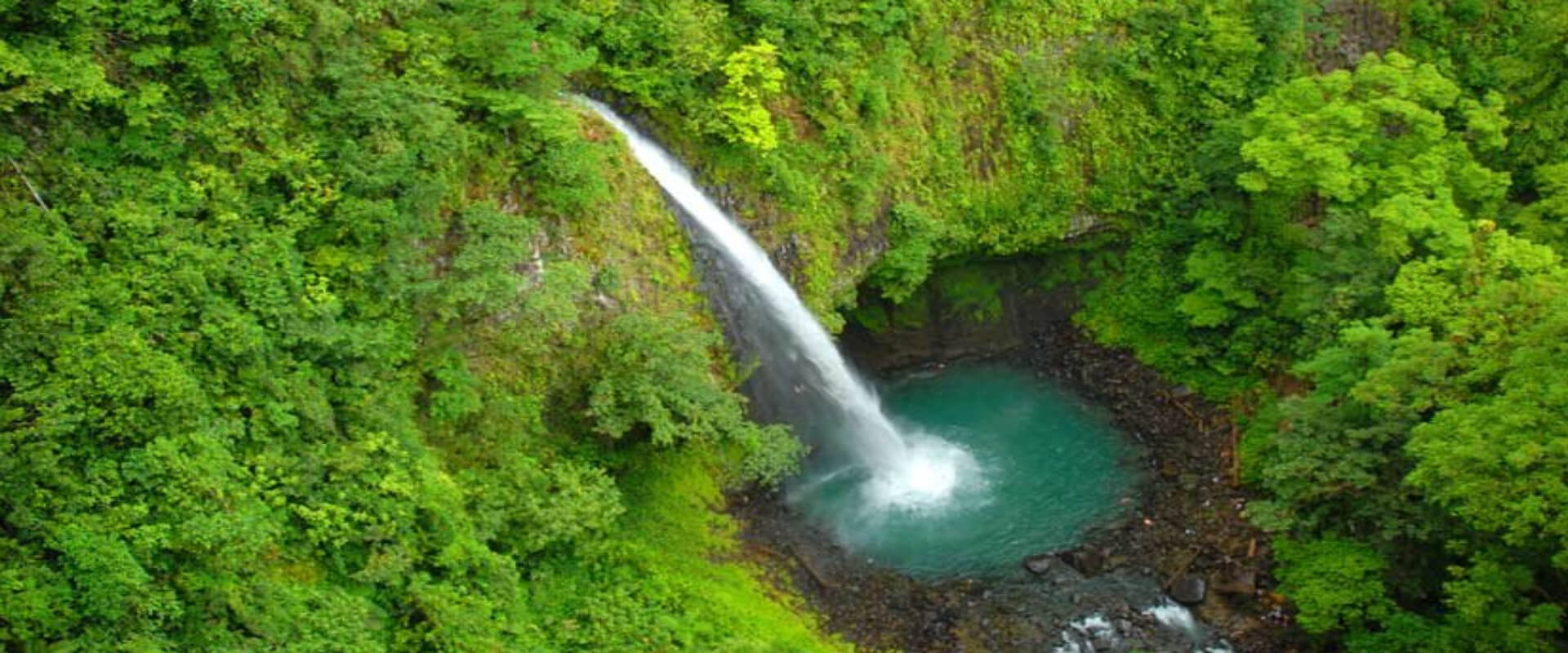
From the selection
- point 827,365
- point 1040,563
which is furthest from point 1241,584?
point 827,365

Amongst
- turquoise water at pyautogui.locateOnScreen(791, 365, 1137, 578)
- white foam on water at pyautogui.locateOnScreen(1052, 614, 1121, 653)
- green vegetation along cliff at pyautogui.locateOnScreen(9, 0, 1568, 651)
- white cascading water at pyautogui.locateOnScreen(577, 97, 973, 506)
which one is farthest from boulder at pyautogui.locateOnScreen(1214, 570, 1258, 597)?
white cascading water at pyautogui.locateOnScreen(577, 97, 973, 506)

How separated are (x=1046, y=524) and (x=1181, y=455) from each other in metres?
2.79

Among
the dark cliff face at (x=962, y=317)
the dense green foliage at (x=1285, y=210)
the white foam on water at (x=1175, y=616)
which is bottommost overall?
the white foam on water at (x=1175, y=616)

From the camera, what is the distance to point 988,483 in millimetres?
17422

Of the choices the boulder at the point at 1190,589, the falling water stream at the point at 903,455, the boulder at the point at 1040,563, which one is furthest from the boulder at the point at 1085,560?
the boulder at the point at 1190,589

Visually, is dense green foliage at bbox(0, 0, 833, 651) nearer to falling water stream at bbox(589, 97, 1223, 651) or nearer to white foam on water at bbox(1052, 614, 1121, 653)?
falling water stream at bbox(589, 97, 1223, 651)

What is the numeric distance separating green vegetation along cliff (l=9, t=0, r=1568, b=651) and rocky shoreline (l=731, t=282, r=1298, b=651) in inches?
22.1

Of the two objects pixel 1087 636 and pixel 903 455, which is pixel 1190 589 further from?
pixel 903 455

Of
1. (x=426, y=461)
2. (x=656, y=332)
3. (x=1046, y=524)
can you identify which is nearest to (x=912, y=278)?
(x=1046, y=524)

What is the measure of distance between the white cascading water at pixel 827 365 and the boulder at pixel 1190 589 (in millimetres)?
3295

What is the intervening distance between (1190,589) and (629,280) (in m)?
8.13

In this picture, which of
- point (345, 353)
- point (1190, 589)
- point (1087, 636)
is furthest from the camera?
point (1190, 589)

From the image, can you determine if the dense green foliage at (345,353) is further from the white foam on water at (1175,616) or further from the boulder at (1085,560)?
the white foam on water at (1175,616)

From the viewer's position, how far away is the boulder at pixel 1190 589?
1539 cm
